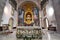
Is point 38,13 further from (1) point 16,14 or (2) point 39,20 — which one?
(1) point 16,14

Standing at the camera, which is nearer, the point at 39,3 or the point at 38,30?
the point at 38,30

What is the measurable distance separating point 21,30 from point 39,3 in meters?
13.6

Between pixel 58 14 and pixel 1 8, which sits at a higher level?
pixel 1 8

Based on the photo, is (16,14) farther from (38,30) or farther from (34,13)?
(38,30)

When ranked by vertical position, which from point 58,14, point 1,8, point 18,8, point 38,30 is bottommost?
point 38,30

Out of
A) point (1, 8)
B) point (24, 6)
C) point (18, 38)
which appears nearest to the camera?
point (18, 38)

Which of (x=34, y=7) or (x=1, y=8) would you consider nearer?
(x=1, y=8)

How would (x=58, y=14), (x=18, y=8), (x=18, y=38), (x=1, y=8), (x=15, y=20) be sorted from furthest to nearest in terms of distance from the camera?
Result: (x=18, y=8) → (x=15, y=20) → (x=1, y=8) → (x=58, y=14) → (x=18, y=38)

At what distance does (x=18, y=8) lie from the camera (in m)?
17.5

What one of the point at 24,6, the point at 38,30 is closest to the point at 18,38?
the point at 38,30

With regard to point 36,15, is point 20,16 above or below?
below

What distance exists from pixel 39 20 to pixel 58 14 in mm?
9235

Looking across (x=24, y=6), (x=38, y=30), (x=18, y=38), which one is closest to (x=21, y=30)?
(x=18, y=38)

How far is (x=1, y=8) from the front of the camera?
327 inches
